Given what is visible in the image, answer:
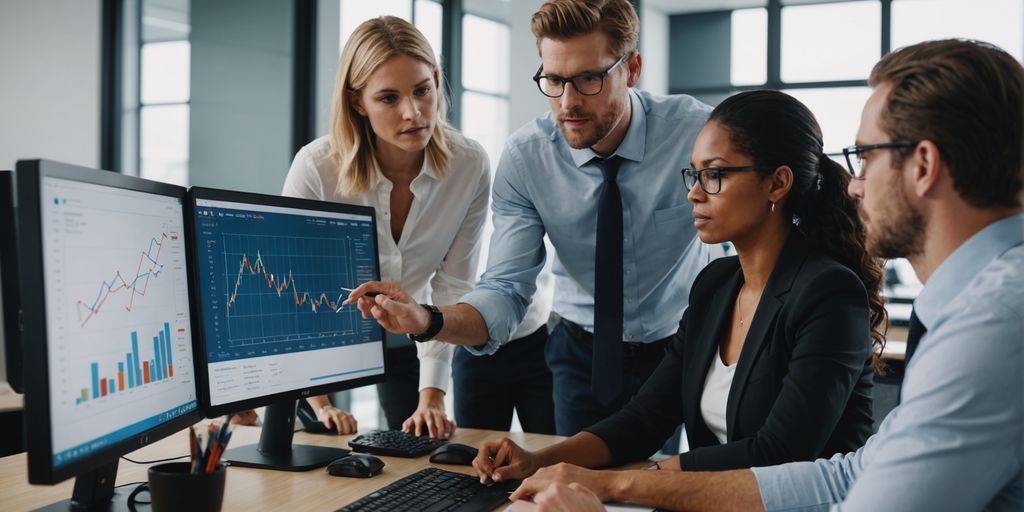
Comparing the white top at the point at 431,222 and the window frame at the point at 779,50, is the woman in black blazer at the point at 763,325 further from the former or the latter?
the window frame at the point at 779,50

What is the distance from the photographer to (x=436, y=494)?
139 centimetres

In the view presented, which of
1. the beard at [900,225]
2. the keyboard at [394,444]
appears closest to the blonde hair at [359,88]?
the keyboard at [394,444]

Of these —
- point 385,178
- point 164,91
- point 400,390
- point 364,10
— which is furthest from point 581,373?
point 164,91

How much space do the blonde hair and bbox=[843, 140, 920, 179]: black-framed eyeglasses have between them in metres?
1.28

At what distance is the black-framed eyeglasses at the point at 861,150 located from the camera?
3.47 ft

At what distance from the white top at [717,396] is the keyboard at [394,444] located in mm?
539

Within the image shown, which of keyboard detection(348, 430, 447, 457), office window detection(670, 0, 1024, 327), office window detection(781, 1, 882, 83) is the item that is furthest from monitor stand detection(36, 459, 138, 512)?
office window detection(781, 1, 882, 83)

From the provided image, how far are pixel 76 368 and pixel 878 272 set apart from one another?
135 centimetres

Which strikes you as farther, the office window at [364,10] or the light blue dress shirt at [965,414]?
the office window at [364,10]

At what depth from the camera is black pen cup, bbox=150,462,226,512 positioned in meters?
1.14

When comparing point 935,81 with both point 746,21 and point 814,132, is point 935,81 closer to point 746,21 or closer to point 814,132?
point 814,132

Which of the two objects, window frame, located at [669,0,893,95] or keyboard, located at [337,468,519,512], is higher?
window frame, located at [669,0,893,95]

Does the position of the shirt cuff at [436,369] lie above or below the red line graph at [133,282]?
below

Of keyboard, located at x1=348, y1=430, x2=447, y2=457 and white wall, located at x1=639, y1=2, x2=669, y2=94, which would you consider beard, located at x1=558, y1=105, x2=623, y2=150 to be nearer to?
keyboard, located at x1=348, y1=430, x2=447, y2=457
